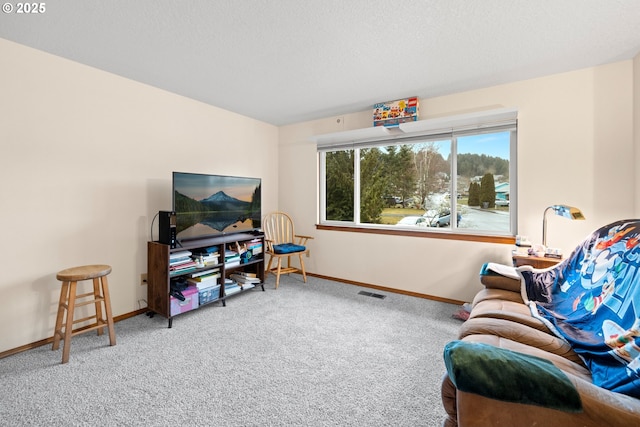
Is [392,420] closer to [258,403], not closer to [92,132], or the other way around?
[258,403]

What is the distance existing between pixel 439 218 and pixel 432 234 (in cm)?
25

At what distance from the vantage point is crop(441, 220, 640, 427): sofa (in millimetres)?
882

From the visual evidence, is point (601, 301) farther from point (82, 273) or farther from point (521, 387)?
point (82, 273)

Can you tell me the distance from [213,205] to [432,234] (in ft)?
8.60

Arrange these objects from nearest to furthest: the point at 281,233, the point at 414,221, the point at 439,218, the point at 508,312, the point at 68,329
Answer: the point at 508,312 < the point at 68,329 < the point at 439,218 < the point at 414,221 < the point at 281,233

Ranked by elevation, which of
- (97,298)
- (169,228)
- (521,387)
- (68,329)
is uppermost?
(169,228)

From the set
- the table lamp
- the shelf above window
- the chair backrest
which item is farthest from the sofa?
the chair backrest

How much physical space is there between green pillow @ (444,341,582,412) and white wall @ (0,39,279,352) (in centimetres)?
305

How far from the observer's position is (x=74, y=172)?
Result: 2.47 m

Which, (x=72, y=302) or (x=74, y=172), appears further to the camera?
(x=74, y=172)

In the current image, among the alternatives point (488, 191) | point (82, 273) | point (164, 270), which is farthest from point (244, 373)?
point (488, 191)

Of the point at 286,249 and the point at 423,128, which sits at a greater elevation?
the point at 423,128

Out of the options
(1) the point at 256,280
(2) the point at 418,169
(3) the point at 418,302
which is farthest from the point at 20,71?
(3) the point at 418,302

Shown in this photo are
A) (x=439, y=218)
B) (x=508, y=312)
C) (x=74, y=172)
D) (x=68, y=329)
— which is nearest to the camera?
(x=508, y=312)
